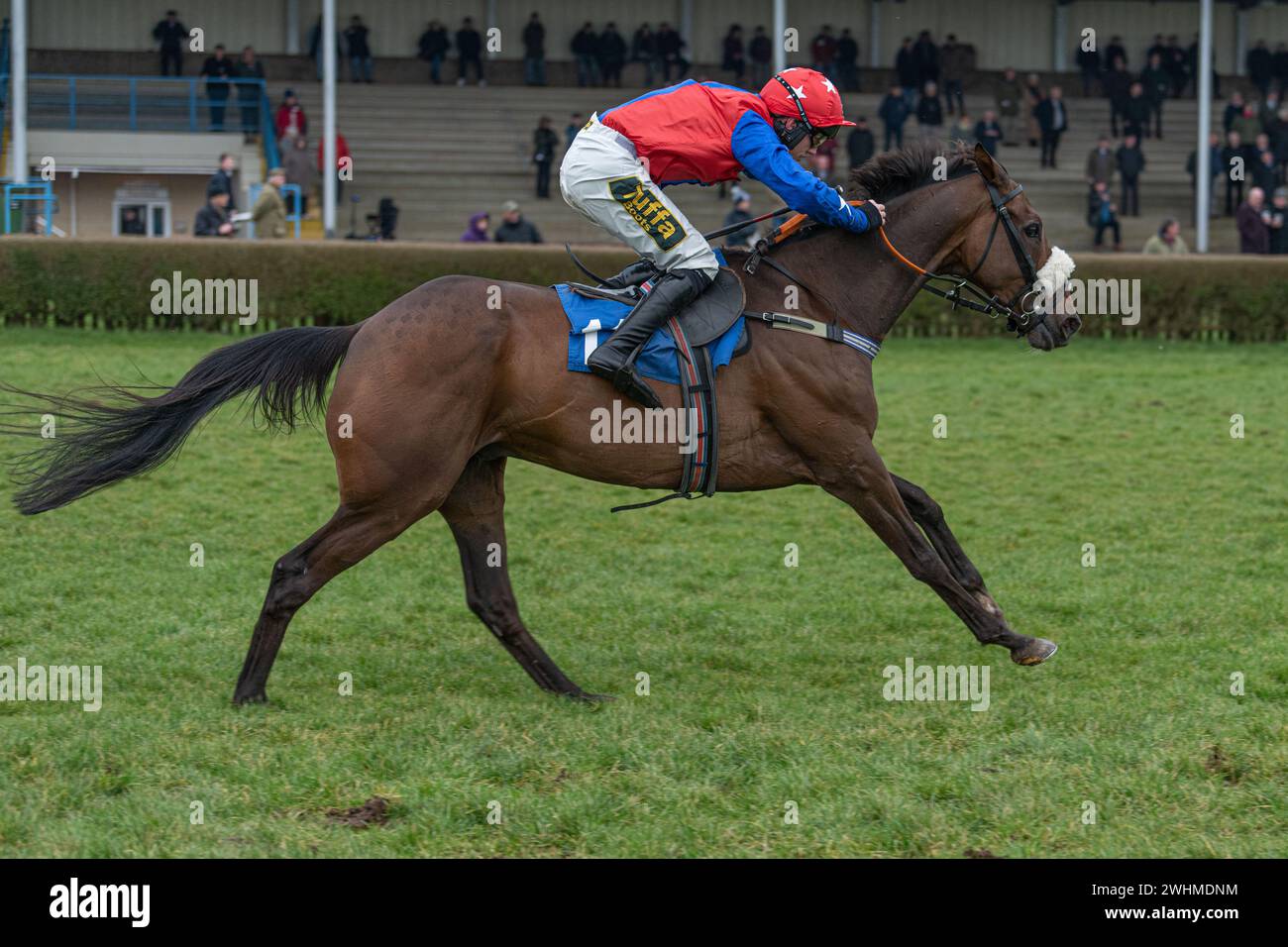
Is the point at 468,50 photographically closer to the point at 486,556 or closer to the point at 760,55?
the point at 760,55

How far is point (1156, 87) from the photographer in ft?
92.9

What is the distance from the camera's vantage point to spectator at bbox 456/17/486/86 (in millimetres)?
28438

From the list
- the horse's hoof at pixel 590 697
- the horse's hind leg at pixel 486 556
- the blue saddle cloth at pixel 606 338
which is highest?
the blue saddle cloth at pixel 606 338

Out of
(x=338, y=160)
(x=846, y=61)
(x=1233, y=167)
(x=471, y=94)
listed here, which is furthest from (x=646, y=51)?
(x=1233, y=167)

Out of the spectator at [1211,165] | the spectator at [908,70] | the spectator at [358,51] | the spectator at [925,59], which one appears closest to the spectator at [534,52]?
the spectator at [358,51]

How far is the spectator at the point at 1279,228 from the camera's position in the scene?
843 inches

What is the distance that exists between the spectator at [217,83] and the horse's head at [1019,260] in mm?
20406

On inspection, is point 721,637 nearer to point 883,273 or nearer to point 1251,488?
point 883,273

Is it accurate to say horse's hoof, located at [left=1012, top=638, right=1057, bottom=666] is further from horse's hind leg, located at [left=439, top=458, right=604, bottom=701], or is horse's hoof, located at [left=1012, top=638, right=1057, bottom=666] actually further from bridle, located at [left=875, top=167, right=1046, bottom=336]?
horse's hind leg, located at [left=439, top=458, right=604, bottom=701]

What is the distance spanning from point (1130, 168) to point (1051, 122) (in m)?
2.05

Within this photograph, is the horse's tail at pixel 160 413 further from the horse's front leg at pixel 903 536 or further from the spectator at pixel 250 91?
the spectator at pixel 250 91

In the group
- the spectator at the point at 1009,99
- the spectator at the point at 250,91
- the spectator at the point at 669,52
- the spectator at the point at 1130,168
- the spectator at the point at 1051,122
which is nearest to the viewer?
the spectator at the point at 250,91

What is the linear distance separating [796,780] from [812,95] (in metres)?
2.59

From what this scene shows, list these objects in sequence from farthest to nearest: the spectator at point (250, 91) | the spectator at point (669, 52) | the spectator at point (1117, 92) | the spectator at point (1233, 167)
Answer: the spectator at point (669, 52) < the spectator at point (1117, 92) < the spectator at point (250, 91) < the spectator at point (1233, 167)
